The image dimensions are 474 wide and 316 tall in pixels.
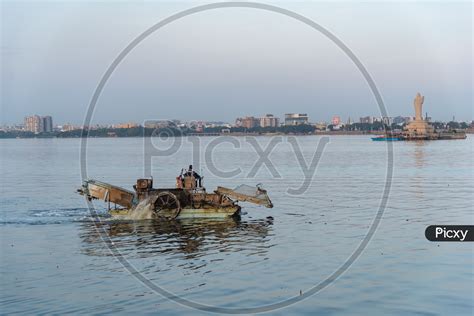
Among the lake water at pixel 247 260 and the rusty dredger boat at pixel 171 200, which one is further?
the rusty dredger boat at pixel 171 200

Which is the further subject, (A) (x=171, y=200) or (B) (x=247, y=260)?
(A) (x=171, y=200)

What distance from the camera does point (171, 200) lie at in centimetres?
3853

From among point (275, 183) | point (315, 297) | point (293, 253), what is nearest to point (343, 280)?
point (315, 297)

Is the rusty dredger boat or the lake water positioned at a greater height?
the rusty dredger boat

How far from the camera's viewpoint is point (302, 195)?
179ft

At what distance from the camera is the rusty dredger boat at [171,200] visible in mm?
38375

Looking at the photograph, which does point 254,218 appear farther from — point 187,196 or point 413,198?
point 413,198

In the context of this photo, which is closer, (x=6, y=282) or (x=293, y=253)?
(x=6, y=282)

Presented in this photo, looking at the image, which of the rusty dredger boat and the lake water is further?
the rusty dredger boat

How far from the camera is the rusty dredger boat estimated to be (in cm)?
3838

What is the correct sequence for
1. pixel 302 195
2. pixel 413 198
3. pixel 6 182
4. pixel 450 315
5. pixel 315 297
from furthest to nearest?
pixel 6 182
pixel 302 195
pixel 413 198
pixel 315 297
pixel 450 315

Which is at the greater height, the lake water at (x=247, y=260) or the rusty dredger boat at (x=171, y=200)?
the rusty dredger boat at (x=171, y=200)

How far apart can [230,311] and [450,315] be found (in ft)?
23.8

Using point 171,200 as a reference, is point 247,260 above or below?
below
